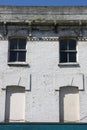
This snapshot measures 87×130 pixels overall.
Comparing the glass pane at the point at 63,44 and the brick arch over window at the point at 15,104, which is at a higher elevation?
the glass pane at the point at 63,44

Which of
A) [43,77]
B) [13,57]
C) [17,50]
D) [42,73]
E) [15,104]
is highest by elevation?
[17,50]

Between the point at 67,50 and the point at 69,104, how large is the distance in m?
3.10

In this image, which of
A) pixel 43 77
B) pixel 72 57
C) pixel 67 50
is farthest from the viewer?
pixel 67 50

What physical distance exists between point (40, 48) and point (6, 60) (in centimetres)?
203

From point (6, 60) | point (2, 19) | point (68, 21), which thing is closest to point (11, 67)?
point (6, 60)

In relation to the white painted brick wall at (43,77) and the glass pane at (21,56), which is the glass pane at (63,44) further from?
the glass pane at (21,56)

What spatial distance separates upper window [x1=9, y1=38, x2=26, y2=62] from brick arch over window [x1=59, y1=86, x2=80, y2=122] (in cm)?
293

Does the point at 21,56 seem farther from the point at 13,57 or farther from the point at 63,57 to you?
the point at 63,57

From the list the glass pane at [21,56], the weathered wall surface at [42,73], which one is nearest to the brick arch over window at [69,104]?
the weathered wall surface at [42,73]

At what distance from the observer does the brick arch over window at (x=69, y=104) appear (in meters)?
17.4

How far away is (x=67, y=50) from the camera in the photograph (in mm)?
18562

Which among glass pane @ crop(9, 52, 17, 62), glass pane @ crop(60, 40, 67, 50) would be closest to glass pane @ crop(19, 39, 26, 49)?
glass pane @ crop(9, 52, 17, 62)

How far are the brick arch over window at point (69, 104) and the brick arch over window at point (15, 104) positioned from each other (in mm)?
2076

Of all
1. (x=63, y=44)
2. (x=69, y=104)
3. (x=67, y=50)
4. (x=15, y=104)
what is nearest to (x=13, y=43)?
(x=63, y=44)
